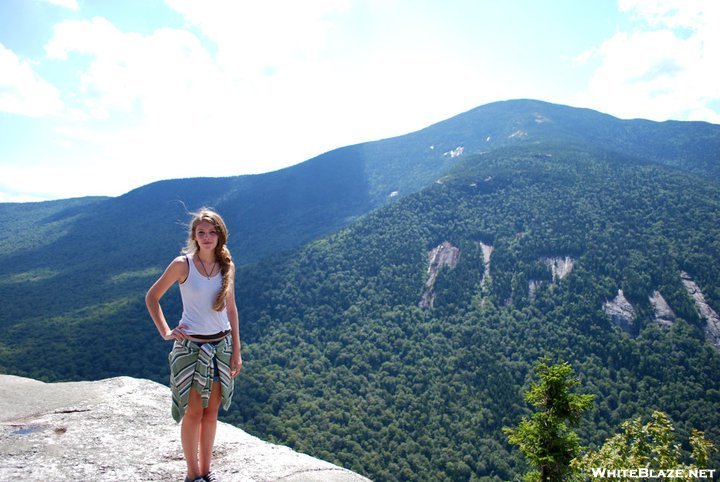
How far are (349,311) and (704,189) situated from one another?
358 feet

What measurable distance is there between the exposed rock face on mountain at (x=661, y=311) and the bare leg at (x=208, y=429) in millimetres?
103763

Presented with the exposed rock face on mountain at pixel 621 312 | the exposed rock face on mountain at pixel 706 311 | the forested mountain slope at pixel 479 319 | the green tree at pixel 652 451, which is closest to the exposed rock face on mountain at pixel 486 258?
the forested mountain slope at pixel 479 319

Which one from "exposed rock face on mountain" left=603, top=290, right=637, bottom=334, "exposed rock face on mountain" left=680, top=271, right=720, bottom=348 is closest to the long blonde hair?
"exposed rock face on mountain" left=603, top=290, right=637, bottom=334

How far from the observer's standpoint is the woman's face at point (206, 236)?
549 cm

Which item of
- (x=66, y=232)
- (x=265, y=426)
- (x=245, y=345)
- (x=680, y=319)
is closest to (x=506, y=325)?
(x=680, y=319)

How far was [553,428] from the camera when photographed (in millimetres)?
15883

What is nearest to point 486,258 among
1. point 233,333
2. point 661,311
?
point 661,311

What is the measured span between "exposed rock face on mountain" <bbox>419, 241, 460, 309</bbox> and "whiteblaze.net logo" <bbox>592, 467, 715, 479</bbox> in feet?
319

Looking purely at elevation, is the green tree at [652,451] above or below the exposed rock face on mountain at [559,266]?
above

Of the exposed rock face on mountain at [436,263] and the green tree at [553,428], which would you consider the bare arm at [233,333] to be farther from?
the exposed rock face on mountain at [436,263]

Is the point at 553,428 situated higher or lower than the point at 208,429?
lower

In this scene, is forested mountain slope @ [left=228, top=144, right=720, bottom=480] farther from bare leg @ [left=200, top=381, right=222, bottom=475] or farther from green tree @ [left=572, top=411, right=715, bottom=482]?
bare leg @ [left=200, top=381, right=222, bottom=475]

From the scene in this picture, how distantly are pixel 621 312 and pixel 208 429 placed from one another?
104 metres

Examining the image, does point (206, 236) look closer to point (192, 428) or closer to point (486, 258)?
point (192, 428)
